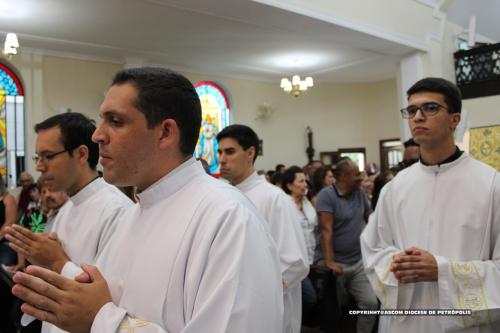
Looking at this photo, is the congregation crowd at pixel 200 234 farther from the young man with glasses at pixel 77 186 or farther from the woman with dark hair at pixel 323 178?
the woman with dark hair at pixel 323 178

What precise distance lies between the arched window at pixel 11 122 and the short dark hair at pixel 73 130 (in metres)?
7.61

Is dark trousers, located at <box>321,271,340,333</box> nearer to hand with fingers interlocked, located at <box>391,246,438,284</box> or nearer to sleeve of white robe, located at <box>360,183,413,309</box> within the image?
sleeve of white robe, located at <box>360,183,413,309</box>

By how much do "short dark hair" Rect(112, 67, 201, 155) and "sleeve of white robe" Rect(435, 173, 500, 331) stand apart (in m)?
1.28

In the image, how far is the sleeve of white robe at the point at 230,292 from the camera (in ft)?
3.67

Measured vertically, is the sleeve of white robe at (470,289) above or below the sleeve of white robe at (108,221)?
below

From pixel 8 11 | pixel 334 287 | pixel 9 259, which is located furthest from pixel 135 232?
pixel 8 11

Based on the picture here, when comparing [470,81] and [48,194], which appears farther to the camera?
[470,81]

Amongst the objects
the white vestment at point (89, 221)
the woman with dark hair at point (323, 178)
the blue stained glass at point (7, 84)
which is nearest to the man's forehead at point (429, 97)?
the white vestment at point (89, 221)

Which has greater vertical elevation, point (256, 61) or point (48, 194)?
point (256, 61)

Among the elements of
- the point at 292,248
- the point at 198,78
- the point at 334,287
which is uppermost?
the point at 198,78

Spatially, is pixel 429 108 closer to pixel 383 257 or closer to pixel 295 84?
pixel 383 257

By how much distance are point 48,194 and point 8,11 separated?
5.66m

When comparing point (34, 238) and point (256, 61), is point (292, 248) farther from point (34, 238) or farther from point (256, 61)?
point (256, 61)

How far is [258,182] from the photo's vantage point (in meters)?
3.27
